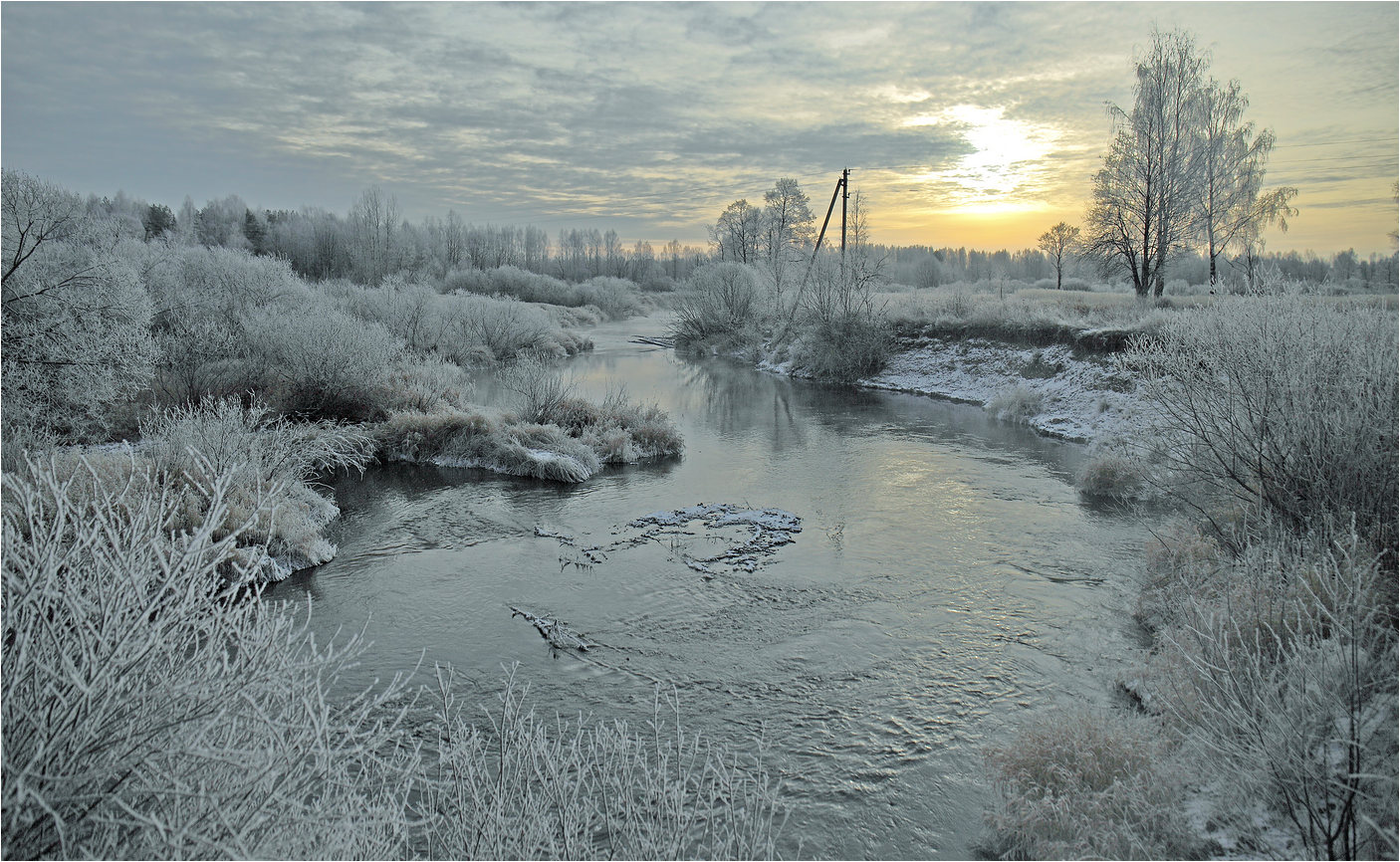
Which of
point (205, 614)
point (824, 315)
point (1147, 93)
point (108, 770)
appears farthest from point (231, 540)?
point (1147, 93)

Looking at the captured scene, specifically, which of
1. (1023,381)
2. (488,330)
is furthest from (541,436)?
(488,330)

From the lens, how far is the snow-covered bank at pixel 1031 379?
1759 cm

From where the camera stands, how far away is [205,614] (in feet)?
11.4

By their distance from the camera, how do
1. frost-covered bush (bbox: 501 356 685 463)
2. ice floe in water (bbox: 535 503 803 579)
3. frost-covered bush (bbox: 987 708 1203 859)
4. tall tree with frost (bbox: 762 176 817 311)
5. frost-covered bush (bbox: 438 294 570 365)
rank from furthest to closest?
tall tree with frost (bbox: 762 176 817 311) < frost-covered bush (bbox: 438 294 570 365) < frost-covered bush (bbox: 501 356 685 463) < ice floe in water (bbox: 535 503 803 579) < frost-covered bush (bbox: 987 708 1203 859)

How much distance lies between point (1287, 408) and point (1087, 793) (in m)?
4.14

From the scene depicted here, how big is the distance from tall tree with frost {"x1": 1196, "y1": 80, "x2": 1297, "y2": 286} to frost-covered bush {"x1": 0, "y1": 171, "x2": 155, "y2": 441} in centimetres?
2942

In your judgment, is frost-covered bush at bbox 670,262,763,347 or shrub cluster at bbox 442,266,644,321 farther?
shrub cluster at bbox 442,266,644,321

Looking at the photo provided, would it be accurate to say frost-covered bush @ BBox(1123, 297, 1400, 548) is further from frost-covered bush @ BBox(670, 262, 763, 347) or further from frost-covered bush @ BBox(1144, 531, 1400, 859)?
frost-covered bush @ BBox(670, 262, 763, 347)

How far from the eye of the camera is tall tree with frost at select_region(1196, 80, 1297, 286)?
1062 inches

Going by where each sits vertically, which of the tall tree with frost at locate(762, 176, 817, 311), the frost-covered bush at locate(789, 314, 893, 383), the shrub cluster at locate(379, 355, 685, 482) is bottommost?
the shrub cluster at locate(379, 355, 685, 482)

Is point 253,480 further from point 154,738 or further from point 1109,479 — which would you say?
point 1109,479

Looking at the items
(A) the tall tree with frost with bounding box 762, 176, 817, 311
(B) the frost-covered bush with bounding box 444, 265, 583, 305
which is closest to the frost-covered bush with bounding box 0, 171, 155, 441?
(A) the tall tree with frost with bounding box 762, 176, 817, 311

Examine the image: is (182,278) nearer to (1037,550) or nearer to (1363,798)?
(1037,550)

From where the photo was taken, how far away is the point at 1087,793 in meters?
4.70
